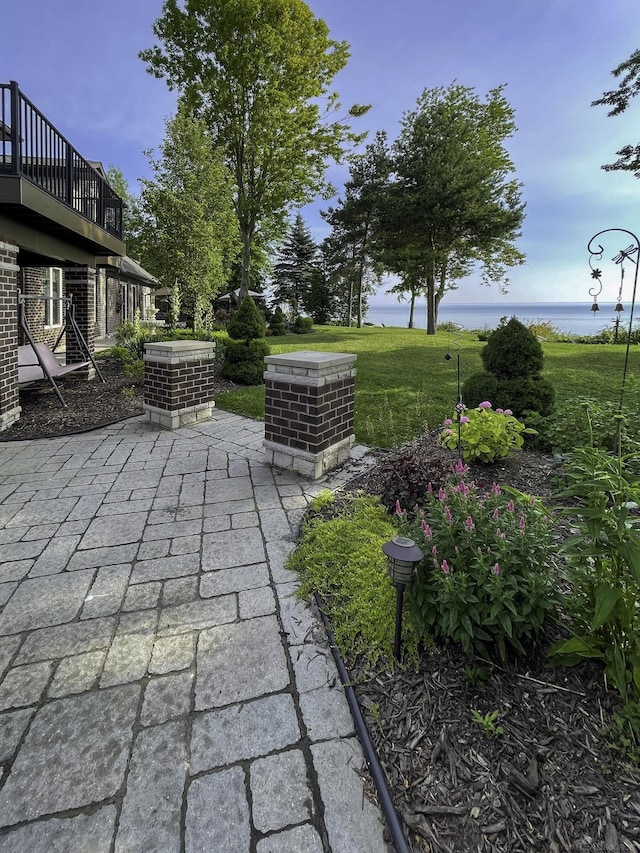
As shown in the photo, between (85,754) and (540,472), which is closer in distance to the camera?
(85,754)

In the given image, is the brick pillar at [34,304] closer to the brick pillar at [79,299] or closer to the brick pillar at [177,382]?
the brick pillar at [79,299]

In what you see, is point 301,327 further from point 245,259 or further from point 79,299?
point 79,299

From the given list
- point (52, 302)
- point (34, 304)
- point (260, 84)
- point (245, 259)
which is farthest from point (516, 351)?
point (260, 84)

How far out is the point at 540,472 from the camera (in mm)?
3496

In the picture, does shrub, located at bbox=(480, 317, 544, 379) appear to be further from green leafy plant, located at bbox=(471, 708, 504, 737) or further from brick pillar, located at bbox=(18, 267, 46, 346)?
brick pillar, located at bbox=(18, 267, 46, 346)

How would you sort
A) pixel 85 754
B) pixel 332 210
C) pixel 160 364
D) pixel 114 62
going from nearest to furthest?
pixel 85 754 → pixel 160 364 → pixel 114 62 → pixel 332 210

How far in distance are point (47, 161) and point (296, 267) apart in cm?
2391

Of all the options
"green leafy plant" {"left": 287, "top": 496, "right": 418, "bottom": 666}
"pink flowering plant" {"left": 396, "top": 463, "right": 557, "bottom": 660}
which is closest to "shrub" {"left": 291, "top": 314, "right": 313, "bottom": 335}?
"green leafy plant" {"left": 287, "top": 496, "right": 418, "bottom": 666}

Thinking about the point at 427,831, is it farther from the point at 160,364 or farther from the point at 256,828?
the point at 160,364

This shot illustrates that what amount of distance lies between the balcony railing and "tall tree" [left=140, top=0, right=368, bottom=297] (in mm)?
6780

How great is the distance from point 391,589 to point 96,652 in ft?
4.45

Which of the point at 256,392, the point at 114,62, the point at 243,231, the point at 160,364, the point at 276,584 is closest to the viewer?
the point at 276,584

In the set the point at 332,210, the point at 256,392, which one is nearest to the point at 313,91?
the point at 332,210

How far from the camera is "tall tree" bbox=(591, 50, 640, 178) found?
8.69 meters
